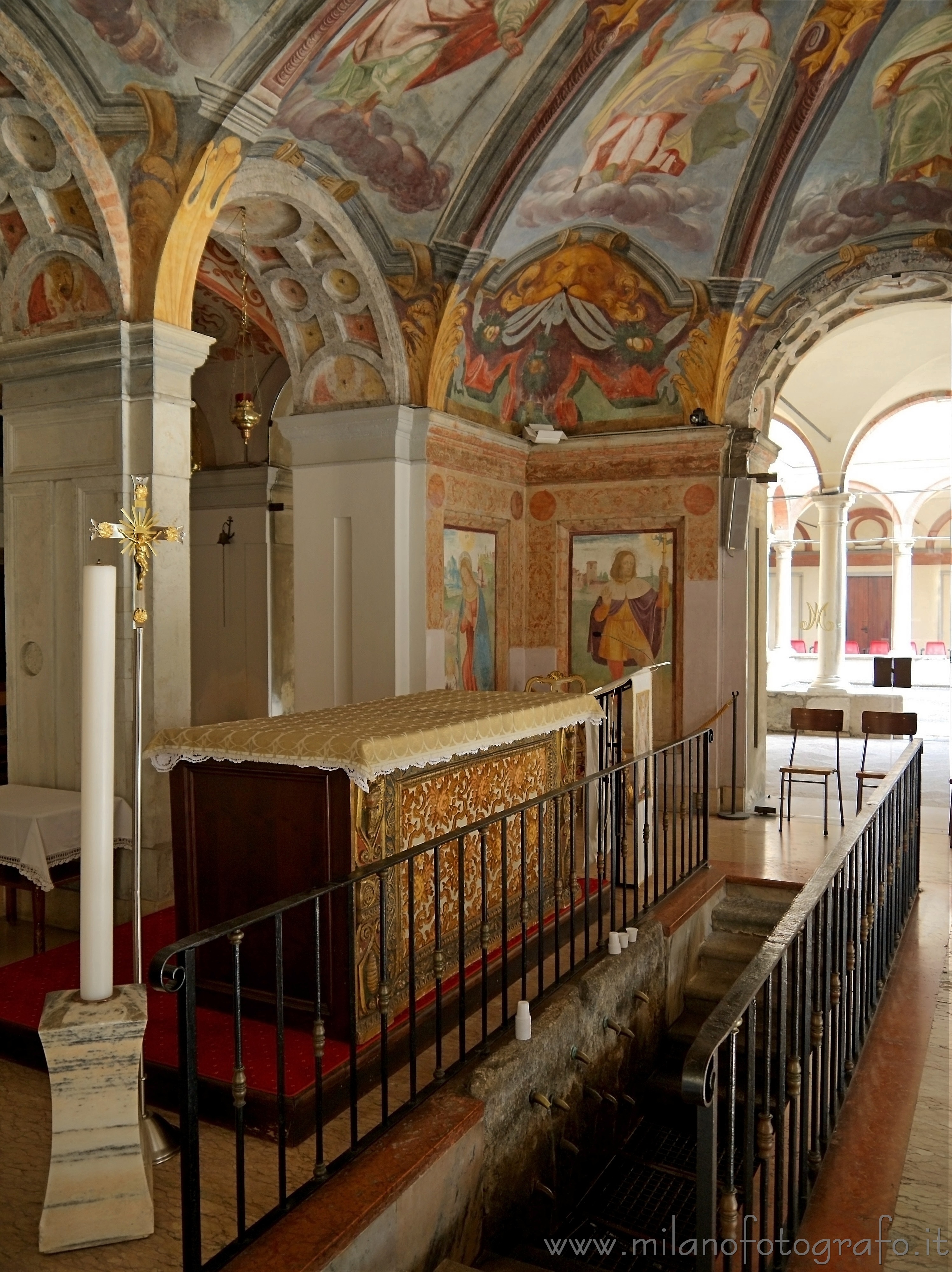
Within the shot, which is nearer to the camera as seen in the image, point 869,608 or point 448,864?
point 448,864

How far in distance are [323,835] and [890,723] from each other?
23.7 feet

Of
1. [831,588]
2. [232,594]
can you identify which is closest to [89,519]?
[232,594]

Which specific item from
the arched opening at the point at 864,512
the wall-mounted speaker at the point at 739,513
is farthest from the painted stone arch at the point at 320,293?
the arched opening at the point at 864,512

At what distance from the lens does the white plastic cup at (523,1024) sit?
4348 millimetres

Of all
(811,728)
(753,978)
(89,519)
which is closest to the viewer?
(753,978)

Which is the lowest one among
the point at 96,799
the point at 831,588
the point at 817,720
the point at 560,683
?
the point at 817,720

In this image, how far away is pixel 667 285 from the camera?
9688 mm

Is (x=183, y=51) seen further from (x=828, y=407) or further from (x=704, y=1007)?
(x=828, y=407)

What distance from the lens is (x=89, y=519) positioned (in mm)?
6145

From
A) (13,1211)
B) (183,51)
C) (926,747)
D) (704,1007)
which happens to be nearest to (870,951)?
(704,1007)

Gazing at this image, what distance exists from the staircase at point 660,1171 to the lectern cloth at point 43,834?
2.96m

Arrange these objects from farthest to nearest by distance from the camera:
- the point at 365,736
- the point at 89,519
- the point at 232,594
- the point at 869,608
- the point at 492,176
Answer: the point at 869,608 → the point at 232,594 → the point at 492,176 → the point at 89,519 → the point at 365,736

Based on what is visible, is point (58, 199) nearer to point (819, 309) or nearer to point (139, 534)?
point (139, 534)

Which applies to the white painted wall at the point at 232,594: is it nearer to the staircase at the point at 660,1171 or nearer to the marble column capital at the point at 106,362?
the marble column capital at the point at 106,362
